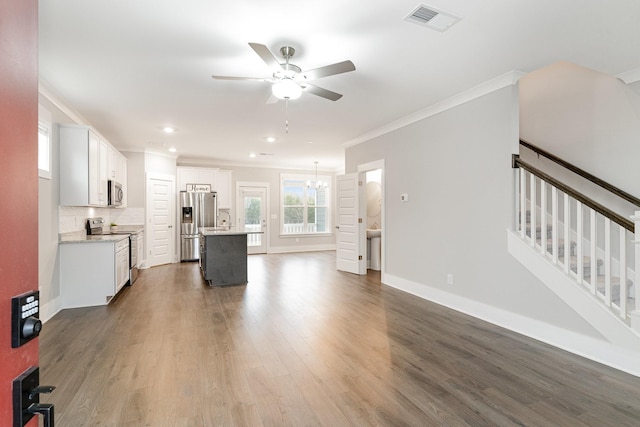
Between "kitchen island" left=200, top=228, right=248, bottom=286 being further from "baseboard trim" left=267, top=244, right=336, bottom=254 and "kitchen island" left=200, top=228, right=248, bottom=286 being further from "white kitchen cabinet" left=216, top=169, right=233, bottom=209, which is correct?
"baseboard trim" left=267, top=244, right=336, bottom=254

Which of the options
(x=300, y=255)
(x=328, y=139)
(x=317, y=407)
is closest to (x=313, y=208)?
(x=300, y=255)

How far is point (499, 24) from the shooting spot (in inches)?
94.9

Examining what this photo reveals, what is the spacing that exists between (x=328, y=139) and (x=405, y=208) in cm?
221

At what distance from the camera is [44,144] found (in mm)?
3715

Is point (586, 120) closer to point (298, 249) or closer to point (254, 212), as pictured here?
point (298, 249)

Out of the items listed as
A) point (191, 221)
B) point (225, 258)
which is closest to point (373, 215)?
point (225, 258)

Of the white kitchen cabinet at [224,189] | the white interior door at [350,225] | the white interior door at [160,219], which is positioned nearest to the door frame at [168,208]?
the white interior door at [160,219]

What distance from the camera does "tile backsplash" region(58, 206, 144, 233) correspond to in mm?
4327

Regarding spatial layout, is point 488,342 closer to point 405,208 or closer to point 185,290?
point 405,208

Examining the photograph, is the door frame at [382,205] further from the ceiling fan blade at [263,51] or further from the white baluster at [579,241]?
the ceiling fan blade at [263,51]

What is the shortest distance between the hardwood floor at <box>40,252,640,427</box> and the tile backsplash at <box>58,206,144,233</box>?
4.15 ft

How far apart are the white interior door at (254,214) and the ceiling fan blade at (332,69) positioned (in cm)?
681

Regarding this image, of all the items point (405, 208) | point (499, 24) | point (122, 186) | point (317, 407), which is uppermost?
point (499, 24)

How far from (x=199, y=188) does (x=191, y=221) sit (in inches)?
37.5
